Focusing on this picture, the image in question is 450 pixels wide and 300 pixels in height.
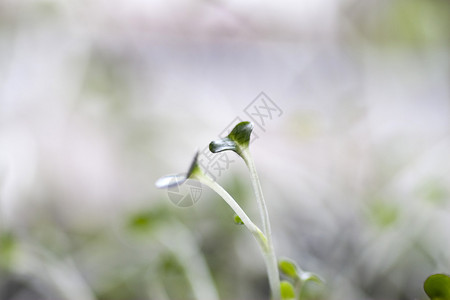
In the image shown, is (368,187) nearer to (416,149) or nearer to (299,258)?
(416,149)

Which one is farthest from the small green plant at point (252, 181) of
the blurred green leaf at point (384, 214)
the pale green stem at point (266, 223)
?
the blurred green leaf at point (384, 214)

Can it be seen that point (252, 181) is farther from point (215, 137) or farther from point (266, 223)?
point (215, 137)

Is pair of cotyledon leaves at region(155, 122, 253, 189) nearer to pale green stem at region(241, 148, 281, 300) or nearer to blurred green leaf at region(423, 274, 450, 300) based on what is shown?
pale green stem at region(241, 148, 281, 300)

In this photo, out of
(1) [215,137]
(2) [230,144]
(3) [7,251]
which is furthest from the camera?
(1) [215,137]

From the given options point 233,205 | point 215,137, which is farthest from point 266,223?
point 215,137

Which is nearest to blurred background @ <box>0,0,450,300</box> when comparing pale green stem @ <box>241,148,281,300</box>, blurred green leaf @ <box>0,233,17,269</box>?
blurred green leaf @ <box>0,233,17,269</box>

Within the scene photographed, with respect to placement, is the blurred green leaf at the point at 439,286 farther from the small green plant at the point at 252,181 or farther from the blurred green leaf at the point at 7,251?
the blurred green leaf at the point at 7,251
